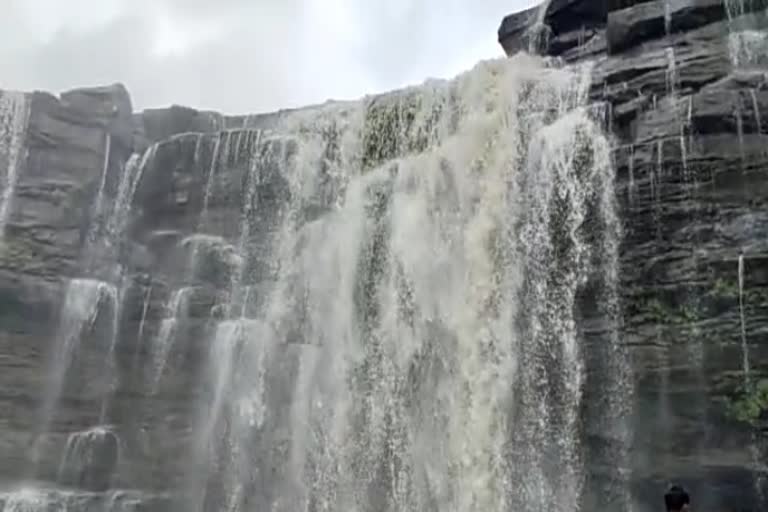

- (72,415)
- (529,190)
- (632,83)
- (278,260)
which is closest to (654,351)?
(529,190)

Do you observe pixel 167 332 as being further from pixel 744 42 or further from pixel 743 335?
pixel 744 42

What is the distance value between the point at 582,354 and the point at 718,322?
2457mm

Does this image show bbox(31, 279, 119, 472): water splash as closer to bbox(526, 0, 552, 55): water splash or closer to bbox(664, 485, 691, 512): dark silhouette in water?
bbox(526, 0, 552, 55): water splash

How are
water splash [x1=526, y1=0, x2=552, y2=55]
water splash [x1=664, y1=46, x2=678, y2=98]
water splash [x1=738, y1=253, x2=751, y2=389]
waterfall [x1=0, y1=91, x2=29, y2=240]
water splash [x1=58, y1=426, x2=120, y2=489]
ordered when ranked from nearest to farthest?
water splash [x1=738, y1=253, x2=751, y2=389] → water splash [x1=664, y1=46, x2=678, y2=98] → water splash [x1=58, y1=426, x2=120, y2=489] → waterfall [x1=0, y1=91, x2=29, y2=240] → water splash [x1=526, y1=0, x2=552, y2=55]

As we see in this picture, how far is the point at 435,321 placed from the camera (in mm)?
19719

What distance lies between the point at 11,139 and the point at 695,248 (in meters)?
17.2

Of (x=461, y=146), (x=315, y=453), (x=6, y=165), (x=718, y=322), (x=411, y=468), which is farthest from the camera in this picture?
(x=6, y=165)

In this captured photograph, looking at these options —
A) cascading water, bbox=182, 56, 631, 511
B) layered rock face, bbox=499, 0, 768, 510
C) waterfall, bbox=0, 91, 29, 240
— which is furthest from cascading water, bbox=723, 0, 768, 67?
waterfall, bbox=0, 91, 29, 240

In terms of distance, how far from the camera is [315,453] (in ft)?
65.2

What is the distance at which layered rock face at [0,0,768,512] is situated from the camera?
56.4ft

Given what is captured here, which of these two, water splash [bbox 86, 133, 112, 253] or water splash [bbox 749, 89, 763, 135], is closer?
water splash [bbox 749, 89, 763, 135]

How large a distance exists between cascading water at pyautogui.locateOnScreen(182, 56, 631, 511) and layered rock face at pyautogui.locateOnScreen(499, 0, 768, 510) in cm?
49

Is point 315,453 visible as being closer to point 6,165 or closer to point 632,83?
point 632,83

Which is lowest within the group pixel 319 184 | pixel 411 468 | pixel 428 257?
pixel 411 468
